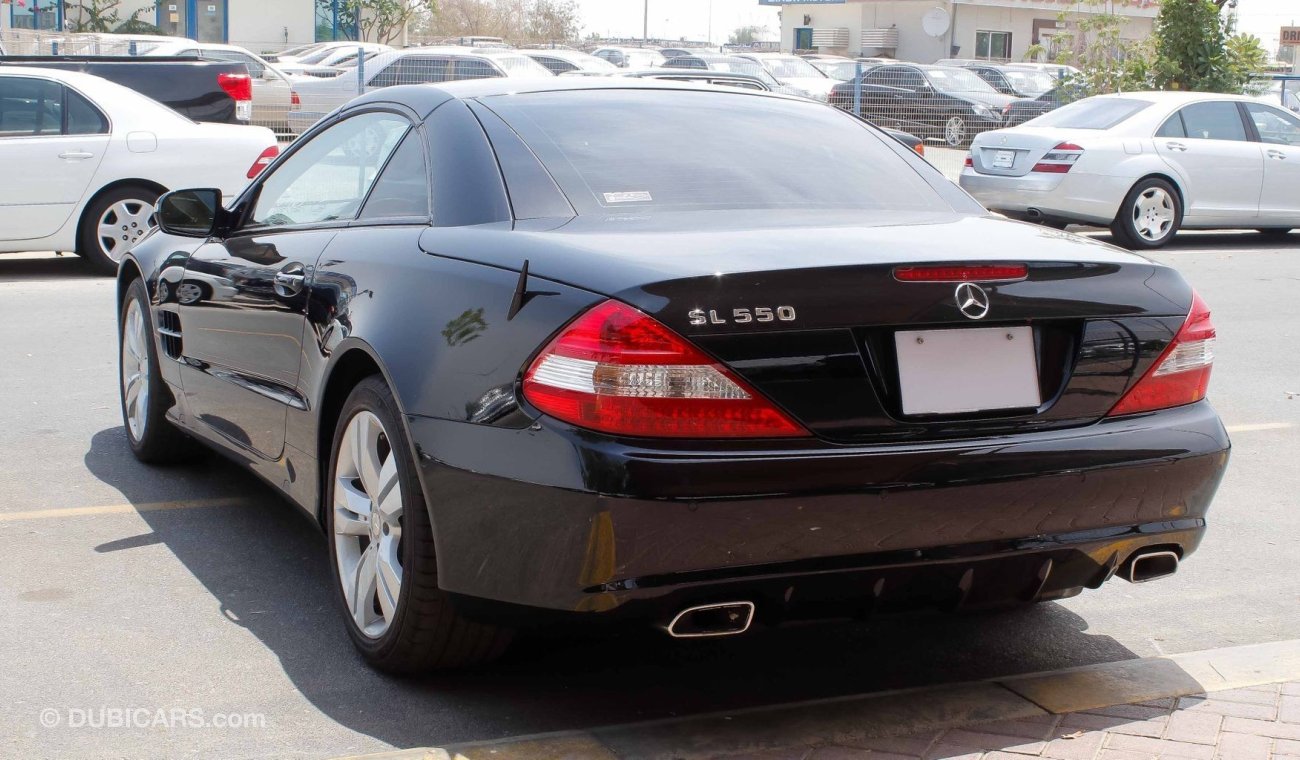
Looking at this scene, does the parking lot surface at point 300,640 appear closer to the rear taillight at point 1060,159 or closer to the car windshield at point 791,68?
the rear taillight at point 1060,159

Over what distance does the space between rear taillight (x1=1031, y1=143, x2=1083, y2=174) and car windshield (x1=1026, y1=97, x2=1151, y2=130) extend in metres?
0.61

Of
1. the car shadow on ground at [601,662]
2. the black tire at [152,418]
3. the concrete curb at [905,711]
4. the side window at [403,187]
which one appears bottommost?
the car shadow on ground at [601,662]

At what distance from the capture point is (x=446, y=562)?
328 centimetres

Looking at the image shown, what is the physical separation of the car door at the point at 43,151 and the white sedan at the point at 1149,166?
8.39 metres

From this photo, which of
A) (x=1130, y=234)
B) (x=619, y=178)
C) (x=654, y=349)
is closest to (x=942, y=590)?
(x=654, y=349)

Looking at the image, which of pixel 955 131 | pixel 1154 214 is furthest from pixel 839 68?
pixel 1154 214

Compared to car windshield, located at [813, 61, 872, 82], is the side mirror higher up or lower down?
lower down

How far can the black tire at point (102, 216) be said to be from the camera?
1119 cm

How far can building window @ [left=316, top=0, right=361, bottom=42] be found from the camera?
4734cm

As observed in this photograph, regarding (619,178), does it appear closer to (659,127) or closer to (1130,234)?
(659,127)

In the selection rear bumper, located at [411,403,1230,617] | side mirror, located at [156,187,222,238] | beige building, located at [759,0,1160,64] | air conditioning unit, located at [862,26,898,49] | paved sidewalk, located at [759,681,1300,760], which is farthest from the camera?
air conditioning unit, located at [862,26,898,49]

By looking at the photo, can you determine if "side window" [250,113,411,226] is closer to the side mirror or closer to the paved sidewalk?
the side mirror

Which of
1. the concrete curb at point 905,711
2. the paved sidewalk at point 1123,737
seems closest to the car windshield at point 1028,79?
the concrete curb at point 905,711
